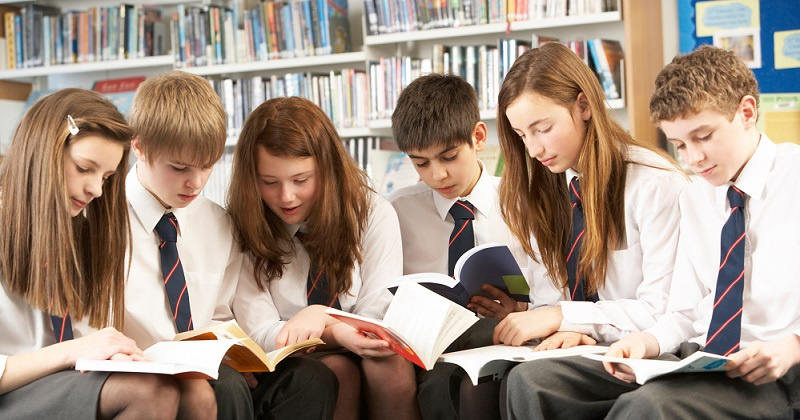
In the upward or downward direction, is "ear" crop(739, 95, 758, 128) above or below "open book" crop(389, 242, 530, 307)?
above

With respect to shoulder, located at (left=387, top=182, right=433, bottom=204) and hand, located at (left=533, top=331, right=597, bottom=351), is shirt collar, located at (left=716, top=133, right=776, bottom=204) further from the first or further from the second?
shoulder, located at (left=387, top=182, right=433, bottom=204)

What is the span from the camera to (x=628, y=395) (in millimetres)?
1346

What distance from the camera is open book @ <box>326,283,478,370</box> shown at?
151 centimetres

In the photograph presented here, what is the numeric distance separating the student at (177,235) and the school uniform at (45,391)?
0.88ft

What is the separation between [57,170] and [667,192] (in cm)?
117

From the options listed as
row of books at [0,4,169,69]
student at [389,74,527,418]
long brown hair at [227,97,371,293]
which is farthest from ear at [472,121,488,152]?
row of books at [0,4,169,69]

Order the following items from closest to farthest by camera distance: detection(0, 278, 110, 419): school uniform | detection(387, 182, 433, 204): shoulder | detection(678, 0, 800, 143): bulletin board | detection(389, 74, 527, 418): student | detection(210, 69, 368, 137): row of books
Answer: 1. detection(0, 278, 110, 419): school uniform
2. detection(389, 74, 527, 418): student
3. detection(387, 182, 433, 204): shoulder
4. detection(678, 0, 800, 143): bulletin board
5. detection(210, 69, 368, 137): row of books

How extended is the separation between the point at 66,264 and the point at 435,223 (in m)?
0.98

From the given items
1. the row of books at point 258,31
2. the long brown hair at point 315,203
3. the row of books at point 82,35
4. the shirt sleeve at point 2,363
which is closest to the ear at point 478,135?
the long brown hair at point 315,203

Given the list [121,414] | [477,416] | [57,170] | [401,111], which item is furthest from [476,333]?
[57,170]

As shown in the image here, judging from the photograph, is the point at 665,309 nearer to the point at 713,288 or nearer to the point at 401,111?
the point at 713,288

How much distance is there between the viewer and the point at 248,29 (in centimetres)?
371

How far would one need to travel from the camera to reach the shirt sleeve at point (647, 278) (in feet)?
5.49

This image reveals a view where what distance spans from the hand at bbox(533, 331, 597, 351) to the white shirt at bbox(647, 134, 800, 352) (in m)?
0.15
